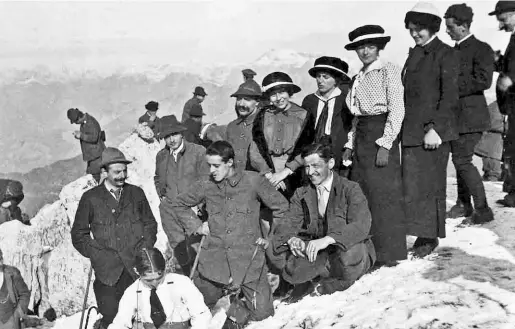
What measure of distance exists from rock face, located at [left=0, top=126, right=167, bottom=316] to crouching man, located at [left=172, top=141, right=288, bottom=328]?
13.7 ft

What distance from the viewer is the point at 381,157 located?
4566mm

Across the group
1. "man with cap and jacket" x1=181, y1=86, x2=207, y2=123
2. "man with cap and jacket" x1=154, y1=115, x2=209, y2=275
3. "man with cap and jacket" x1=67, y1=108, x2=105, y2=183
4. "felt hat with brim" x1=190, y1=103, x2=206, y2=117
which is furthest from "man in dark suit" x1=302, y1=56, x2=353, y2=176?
"man with cap and jacket" x1=67, y1=108, x2=105, y2=183

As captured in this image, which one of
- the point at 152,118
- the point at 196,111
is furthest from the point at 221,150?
the point at 152,118

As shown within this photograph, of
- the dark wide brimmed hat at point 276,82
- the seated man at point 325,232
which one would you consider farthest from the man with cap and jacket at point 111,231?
the dark wide brimmed hat at point 276,82

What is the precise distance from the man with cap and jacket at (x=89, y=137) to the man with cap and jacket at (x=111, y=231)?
5568 mm

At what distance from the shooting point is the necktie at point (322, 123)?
509cm

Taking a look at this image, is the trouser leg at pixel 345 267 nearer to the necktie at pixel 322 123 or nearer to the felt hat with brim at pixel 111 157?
the necktie at pixel 322 123

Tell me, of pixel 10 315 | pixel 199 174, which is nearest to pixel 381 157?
pixel 199 174

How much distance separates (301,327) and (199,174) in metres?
2.75

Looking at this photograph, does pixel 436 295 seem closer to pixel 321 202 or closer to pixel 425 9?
pixel 321 202

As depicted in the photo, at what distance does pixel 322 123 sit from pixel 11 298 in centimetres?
348

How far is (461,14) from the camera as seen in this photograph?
5.41 metres

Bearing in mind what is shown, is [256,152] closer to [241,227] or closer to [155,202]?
[241,227]

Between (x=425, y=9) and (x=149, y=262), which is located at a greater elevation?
(x=425, y=9)
